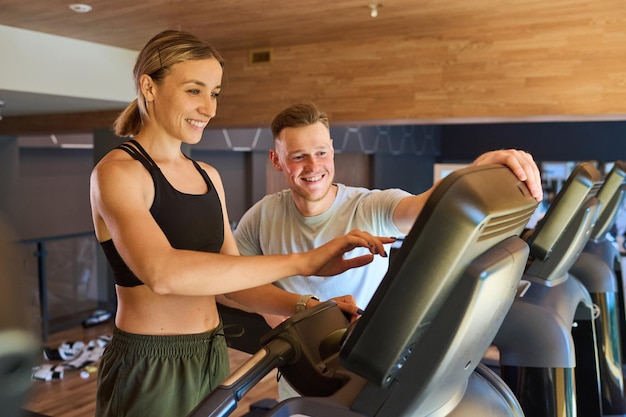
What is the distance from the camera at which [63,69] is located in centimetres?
459

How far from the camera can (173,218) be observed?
1402 millimetres

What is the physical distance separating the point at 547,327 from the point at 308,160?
2.70 feet

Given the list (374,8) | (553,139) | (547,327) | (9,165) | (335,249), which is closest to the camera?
(335,249)

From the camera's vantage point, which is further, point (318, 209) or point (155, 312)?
point (318, 209)

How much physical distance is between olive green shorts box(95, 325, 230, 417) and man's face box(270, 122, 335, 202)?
60 centimetres

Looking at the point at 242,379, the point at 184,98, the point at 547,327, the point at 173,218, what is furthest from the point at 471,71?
the point at 242,379

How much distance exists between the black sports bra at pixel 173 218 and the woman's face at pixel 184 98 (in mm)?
89

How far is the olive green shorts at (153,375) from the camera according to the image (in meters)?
1.42

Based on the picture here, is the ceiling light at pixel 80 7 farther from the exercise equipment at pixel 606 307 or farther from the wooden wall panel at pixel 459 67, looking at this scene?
the exercise equipment at pixel 606 307

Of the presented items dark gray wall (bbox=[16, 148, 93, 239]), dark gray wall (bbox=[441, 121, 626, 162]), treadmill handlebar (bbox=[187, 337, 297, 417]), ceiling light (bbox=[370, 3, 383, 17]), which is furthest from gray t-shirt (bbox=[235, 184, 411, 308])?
dark gray wall (bbox=[441, 121, 626, 162])

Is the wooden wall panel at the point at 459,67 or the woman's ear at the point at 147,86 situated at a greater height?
the wooden wall panel at the point at 459,67

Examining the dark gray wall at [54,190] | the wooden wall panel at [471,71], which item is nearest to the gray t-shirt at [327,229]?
the wooden wall panel at [471,71]

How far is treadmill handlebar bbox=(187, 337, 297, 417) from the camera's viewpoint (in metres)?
0.97

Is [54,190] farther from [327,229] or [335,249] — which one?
[335,249]
